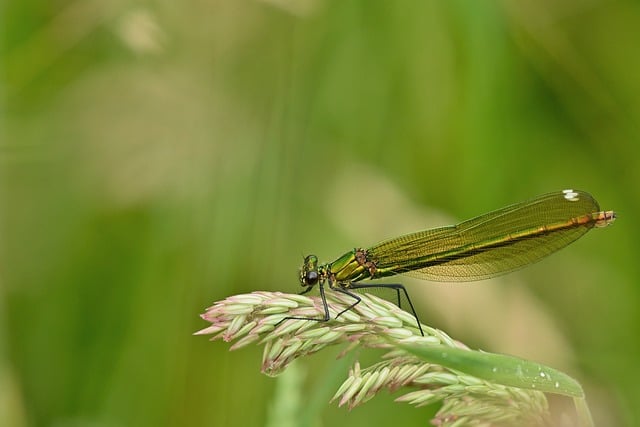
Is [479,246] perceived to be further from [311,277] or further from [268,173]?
[268,173]

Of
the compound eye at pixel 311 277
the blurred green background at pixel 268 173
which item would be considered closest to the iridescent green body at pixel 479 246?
the compound eye at pixel 311 277

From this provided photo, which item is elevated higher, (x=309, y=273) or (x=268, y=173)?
(x=268, y=173)

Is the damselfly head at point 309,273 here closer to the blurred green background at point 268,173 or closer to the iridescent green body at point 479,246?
the iridescent green body at point 479,246

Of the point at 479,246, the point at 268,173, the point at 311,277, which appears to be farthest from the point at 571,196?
the point at 268,173

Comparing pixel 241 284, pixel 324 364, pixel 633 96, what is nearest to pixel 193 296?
pixel 241 284

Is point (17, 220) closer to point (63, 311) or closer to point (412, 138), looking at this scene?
point (63, 311)

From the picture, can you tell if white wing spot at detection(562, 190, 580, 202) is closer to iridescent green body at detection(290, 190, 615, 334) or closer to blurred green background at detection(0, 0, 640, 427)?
iridescent green body at detection(290, 190, 615, 334)

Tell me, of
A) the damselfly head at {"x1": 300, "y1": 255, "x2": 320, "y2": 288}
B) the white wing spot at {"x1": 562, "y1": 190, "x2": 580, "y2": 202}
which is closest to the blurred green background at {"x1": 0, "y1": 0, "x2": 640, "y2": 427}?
the damselfly head at {"x1": 300, "y1": 255, "x2": 320, "y2": 288}
